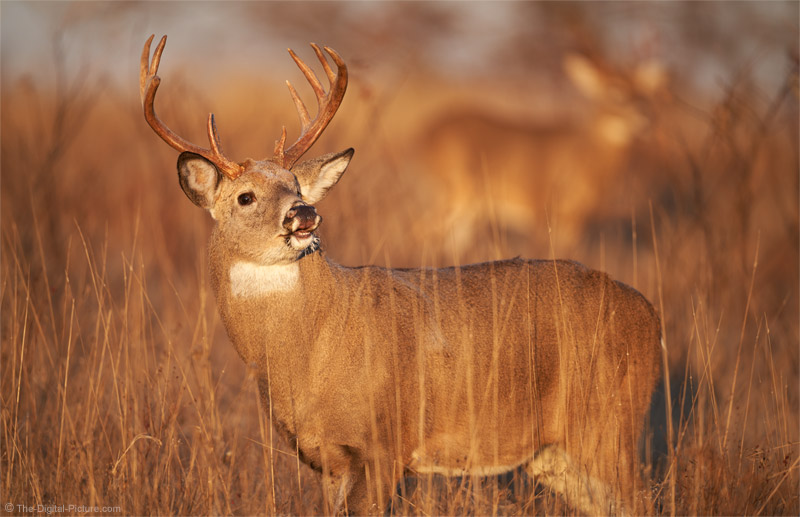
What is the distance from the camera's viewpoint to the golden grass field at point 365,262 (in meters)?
4.33

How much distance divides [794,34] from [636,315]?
4279mm

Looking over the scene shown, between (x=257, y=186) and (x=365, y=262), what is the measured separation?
2.76m

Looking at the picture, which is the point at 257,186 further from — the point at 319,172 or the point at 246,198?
the point at 319,172

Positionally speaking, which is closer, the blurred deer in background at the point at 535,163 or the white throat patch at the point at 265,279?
the white throat patch at the point at 265,279

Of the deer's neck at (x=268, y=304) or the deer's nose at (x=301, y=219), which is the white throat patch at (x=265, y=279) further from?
the deer's nose at (x=301, y=219)

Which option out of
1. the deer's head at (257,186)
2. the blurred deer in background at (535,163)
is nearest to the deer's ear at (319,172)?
the deer's head at (257,186)

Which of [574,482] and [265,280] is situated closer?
[265,280]

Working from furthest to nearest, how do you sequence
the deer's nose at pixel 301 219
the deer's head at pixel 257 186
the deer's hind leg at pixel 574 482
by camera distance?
the deer's hind leg at pixel 574 482 < the deer's head at pixel 257 186 < the deer's nose at pixel 301 219

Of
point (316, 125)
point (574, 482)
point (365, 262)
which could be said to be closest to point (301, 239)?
point (316, 125)

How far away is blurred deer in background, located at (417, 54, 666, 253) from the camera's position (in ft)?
38.4

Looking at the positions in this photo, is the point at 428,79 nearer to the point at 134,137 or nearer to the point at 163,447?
the point at 134,137

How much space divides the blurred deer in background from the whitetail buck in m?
6.47

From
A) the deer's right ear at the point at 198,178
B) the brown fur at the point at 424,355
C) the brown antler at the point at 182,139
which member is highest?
the brown antler at the point at 182,139

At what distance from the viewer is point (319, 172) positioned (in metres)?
4.71
